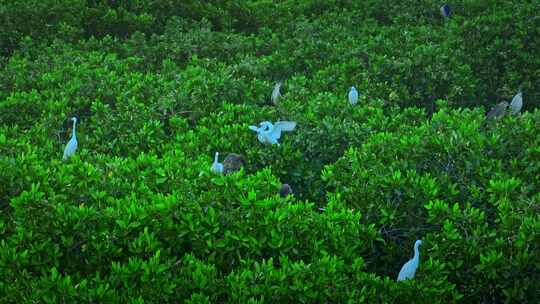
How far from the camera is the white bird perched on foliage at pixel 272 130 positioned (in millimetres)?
6184

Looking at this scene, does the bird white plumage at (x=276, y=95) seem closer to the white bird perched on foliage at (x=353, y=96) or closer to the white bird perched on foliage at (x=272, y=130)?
the white bird perched on foliage at (x=353, y=96)

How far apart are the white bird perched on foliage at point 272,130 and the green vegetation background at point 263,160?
140 millimetres

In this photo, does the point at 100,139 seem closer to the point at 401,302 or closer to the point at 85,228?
the point at 85,228

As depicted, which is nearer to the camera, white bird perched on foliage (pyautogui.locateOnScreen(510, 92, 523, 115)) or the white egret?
white bird perched on foliage (pyautogui.locateOnScreen(510, 92, 523, 115))

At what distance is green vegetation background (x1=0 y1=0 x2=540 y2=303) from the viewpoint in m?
4.21

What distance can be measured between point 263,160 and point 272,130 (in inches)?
10.6

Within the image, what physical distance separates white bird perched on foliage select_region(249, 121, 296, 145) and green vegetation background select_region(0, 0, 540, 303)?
0.14 metres

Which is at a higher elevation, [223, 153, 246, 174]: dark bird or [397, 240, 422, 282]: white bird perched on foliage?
[397, 240, 422, 282]: white bird perched on foliage

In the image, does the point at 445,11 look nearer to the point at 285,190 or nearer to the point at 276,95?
the point at 276,95

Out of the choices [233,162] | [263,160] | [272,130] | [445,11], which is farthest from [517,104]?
[445,11]

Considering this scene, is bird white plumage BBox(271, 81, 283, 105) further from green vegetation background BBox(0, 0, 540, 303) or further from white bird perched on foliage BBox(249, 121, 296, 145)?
white bird perched on foliage BBox(249, 121, 296, 145)

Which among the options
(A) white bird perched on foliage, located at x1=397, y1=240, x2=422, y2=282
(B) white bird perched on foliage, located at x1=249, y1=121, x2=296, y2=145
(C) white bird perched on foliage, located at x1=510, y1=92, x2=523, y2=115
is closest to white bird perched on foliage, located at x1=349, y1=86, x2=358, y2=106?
(B) white bird perched on foliage, located at x1=249, y1=121, x2=296, y2=145

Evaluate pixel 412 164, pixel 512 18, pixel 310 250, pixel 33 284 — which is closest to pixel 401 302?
pixel 310 250

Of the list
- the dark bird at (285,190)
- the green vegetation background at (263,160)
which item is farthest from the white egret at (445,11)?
the dark bird at (285,190)
